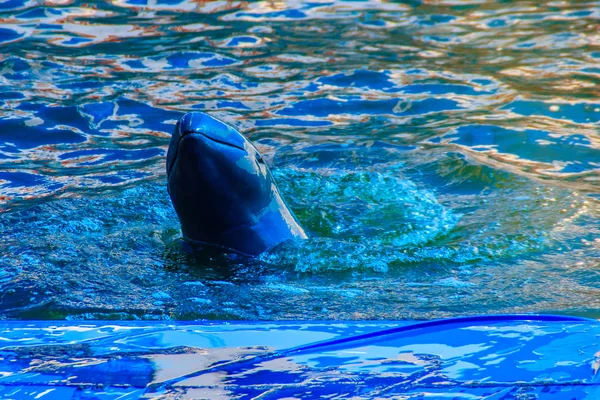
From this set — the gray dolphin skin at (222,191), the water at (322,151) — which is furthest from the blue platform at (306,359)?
the gray dolphin skin at (222,191)

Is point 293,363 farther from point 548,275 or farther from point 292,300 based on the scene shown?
point 548,275

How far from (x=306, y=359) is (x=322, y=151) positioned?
432 centimetres

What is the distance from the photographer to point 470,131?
7262 millimetres

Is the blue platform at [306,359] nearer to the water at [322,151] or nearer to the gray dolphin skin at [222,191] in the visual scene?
the water at [322,151]

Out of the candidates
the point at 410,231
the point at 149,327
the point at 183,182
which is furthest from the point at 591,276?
the point at 149,327

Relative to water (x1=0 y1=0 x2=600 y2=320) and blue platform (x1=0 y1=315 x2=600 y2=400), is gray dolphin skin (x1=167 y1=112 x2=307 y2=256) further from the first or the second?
blue platform (x1=0 y1=315 x2=600 y2=400)

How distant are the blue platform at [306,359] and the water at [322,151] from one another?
→ 87 centimetres

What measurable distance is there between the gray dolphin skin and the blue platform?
1.12 m

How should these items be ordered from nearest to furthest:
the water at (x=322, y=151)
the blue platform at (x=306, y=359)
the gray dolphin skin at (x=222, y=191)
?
the blue platform at (x=306, y=359) < the gray dolphin skin at (x=222, y=191) < the water at (x=322, y=151)

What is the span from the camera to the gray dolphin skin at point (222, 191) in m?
3.88

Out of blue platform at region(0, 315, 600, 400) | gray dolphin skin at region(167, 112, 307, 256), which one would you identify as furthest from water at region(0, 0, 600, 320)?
blue platform at region(0, 315, 600, 400)

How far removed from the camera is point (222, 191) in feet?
13.2

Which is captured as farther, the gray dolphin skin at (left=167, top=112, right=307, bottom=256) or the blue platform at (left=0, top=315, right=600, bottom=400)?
the gray dolphin skin at (left=167, top=112, right=307, bottom=256)

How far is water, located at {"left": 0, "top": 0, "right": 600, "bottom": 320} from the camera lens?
404cm
